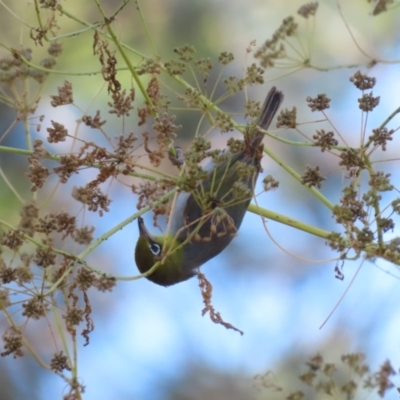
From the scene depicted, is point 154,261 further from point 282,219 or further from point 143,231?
point 282,219

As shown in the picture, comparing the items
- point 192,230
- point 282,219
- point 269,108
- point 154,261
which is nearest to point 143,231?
point 154,261

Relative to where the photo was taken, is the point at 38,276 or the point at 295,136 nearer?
the point at 38,276

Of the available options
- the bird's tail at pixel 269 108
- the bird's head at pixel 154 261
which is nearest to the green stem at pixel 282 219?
the bird's tail at pixel 269 108

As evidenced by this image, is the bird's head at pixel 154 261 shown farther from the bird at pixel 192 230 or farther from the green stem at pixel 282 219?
the green stem at pixel 282 219

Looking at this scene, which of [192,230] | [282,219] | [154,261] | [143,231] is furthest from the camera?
[143,231]

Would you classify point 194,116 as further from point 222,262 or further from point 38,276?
point 38,276

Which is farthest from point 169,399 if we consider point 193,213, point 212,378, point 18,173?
point 193,213

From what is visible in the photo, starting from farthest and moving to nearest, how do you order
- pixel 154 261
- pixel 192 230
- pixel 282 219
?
pixel 154 261 < pixel 192 230 < pixel 282 219

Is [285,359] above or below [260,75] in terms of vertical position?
above

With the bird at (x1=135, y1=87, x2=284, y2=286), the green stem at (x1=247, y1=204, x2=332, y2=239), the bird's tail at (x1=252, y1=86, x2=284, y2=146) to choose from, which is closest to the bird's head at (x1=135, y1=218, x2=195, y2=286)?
the bird at (x1=135, y1=87, x2=284, y2=286)

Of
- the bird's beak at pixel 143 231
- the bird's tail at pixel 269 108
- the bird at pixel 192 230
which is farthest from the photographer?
the bird's beak at pixel 143 231

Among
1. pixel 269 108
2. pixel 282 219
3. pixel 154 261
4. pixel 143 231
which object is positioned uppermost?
pixel 269 108
